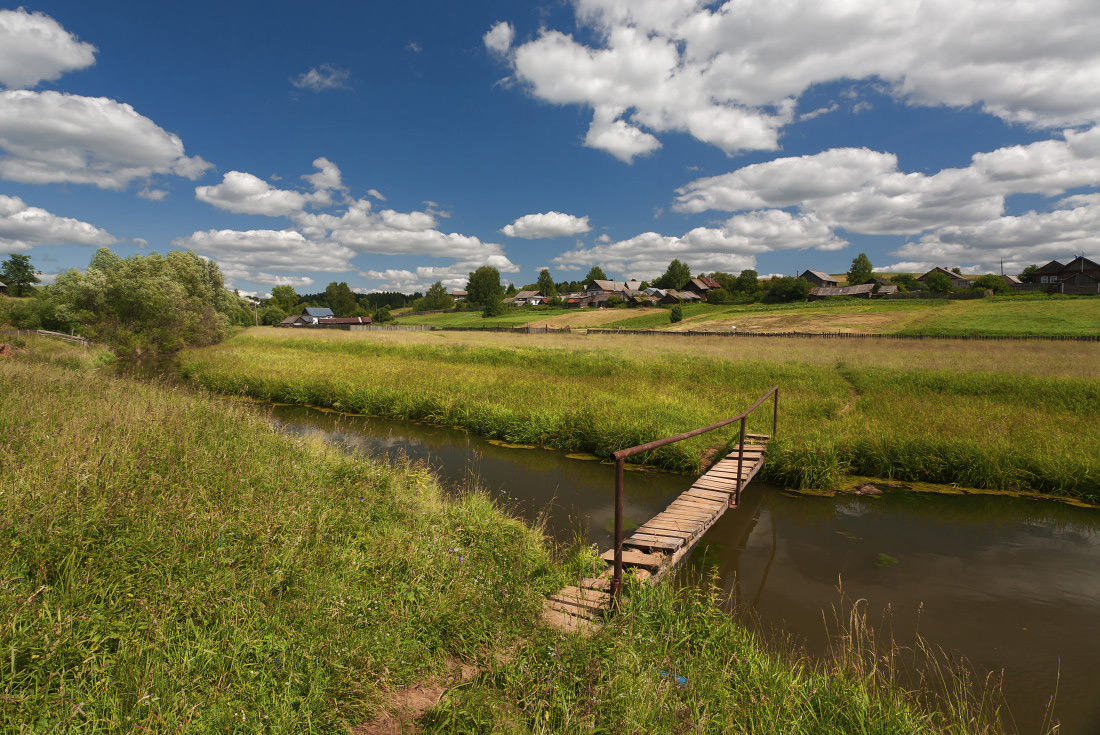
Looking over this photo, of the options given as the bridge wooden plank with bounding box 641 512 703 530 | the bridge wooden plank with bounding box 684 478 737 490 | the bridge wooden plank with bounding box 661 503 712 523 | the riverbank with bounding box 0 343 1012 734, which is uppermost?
the riverbank with bounding box 0 343 1012 734

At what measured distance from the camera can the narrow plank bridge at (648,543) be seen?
181 inches

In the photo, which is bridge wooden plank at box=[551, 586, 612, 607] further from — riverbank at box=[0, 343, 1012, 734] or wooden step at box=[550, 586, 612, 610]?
riverbank at box=[0, 343, 1012, 734]

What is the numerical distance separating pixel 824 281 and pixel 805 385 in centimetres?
10661

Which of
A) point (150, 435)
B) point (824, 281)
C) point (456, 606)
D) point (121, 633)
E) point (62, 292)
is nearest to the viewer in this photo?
point (121, 633)

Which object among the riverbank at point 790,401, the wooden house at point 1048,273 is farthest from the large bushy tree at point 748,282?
the riverbank at point 790,401

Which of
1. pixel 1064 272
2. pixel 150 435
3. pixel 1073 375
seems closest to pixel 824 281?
pixel 1064 272

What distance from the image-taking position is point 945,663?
205 inches

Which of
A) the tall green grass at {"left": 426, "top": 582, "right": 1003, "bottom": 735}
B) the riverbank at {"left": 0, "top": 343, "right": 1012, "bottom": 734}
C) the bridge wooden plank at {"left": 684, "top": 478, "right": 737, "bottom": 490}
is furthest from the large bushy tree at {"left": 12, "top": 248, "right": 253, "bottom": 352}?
the tall green grass at {"left": 426, "top": 582, "right": 1003, "bottom": 735}

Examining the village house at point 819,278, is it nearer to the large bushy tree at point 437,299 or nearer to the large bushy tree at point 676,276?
the large bushy tree at point 676,276

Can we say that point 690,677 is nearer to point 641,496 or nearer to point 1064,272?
point 641,496

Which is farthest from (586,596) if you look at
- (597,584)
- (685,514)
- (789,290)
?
(789,290)

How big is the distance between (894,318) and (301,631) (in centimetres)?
6897

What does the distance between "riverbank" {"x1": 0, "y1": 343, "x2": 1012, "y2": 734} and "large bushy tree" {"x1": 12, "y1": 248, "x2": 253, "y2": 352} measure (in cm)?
3169

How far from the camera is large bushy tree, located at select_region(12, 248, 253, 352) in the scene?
98.6ft
